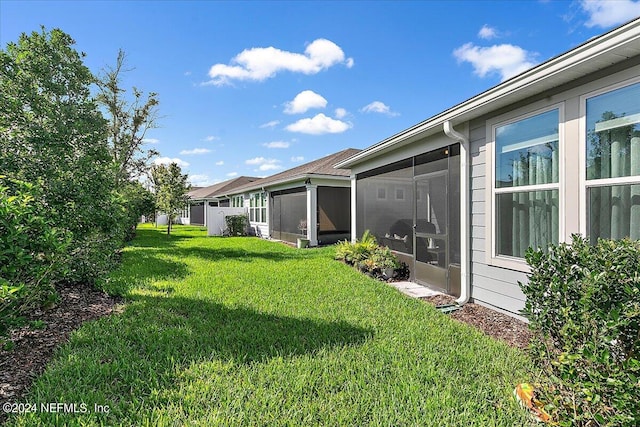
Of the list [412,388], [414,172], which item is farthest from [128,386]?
[414,172]

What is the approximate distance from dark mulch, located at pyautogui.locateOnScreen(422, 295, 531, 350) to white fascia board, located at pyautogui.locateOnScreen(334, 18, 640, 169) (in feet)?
8.90

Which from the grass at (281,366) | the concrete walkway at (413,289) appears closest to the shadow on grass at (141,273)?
the grass at (281,366)

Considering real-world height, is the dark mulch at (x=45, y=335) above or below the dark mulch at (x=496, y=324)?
above

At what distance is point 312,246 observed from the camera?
12984mm

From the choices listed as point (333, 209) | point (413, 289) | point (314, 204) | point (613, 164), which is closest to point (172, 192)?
point (314, 204)

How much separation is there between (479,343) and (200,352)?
2992mm

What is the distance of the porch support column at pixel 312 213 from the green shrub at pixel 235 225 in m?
7.28

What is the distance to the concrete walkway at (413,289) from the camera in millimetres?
5855

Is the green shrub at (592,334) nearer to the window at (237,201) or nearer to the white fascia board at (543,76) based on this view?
the white fascia board at (543,76)

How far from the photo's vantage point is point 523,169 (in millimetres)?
4219

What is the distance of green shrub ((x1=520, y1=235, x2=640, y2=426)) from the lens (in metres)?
1.66

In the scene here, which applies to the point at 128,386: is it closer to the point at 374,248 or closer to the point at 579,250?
the point at 579,250

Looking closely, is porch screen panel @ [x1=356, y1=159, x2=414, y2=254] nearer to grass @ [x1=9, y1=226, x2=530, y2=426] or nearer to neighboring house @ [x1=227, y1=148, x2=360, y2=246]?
grass @ [x1=9, y1=226, x2=530, y2=426]

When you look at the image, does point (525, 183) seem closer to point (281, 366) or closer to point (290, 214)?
point (281, 366)
